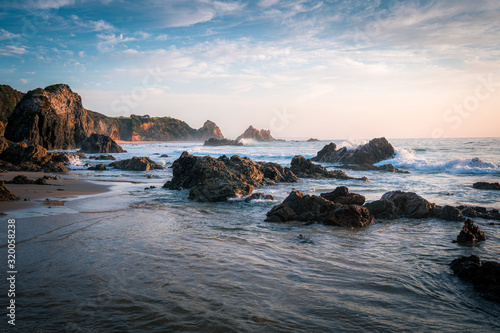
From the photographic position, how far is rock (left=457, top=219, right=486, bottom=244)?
6.76 metres

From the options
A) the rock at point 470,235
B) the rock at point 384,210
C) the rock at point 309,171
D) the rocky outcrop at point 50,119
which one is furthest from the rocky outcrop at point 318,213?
the rocky outcrop at point 50,119

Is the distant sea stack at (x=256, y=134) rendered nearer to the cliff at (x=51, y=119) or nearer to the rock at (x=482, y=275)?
the cliff at (x=51, y=119)

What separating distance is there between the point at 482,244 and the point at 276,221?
490 cm

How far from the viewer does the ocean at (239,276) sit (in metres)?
3.44

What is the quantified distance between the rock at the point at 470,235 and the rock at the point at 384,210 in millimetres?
2514

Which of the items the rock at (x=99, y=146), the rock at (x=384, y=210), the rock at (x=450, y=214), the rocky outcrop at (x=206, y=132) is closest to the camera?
the rock at (x=450, y=214)

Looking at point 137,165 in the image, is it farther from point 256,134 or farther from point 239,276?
point 256,134

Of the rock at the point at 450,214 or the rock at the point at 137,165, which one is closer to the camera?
the rock at the point at 450,214

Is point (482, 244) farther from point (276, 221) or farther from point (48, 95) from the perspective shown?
point (48, 95)

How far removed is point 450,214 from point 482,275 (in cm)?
527

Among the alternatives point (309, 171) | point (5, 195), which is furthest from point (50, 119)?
point (5, 195)

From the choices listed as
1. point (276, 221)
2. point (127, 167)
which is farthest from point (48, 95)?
point (276, 221)

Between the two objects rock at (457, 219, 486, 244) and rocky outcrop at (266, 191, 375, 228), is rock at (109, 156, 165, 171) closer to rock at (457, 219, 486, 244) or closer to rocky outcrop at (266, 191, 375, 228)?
rocky outcrop at (266, 191, 375, 228)

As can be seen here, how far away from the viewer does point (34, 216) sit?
8.21 metres
